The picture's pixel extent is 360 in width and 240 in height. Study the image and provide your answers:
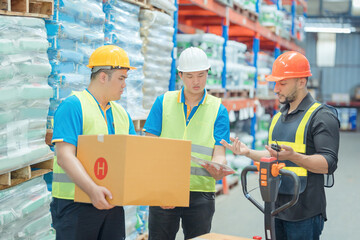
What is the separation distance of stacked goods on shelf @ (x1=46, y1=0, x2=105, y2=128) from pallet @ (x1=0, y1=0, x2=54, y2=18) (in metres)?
0.11

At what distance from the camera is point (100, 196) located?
8.70ft

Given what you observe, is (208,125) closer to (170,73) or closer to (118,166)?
(118,166)

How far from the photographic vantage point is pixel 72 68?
404cm

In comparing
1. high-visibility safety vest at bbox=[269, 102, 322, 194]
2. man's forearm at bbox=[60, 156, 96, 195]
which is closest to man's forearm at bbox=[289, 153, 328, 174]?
high-visibility safety vest at bbox=[269, 102, 322, 194]

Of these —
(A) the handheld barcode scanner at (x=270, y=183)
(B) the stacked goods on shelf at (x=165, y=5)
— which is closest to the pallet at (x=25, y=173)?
(A) the handheld barcode scanner at (x=270, y=183)

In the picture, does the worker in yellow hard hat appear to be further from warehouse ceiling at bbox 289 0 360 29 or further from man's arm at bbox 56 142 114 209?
warehouse ceiling at bbox 289 0 360 29

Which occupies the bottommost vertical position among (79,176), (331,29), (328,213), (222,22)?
(328,213)

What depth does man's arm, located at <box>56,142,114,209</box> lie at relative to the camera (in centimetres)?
267

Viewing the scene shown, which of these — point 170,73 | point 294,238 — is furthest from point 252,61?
point 294,238

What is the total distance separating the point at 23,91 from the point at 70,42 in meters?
0.81

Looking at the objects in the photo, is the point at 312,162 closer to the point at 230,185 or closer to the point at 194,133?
the point at 194,133

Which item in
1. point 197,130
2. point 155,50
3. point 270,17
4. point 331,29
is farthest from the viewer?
point 331,29

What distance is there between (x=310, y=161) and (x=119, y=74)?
1.29 m

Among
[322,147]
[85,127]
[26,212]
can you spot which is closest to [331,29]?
[322,147]
